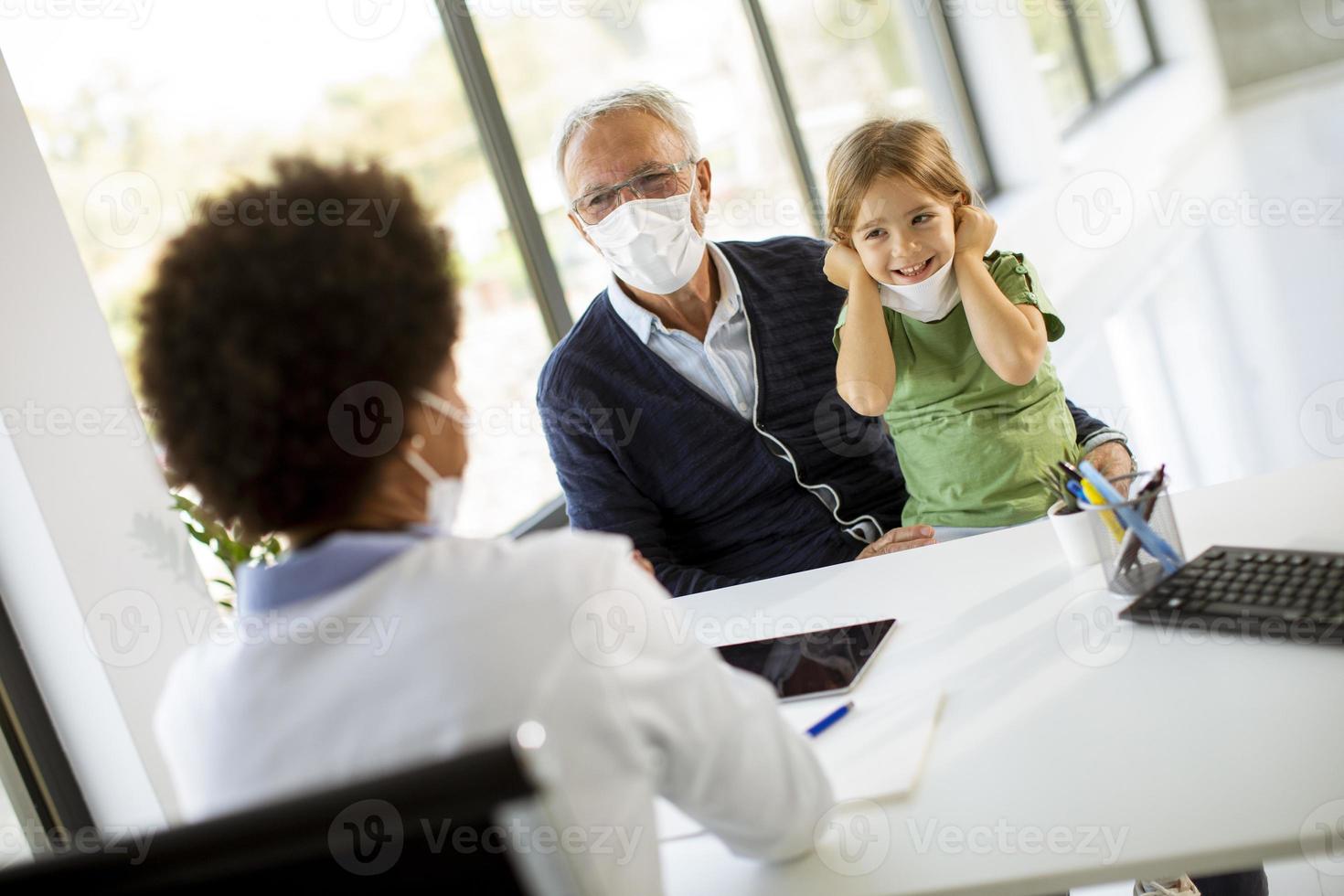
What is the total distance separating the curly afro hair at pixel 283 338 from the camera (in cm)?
86

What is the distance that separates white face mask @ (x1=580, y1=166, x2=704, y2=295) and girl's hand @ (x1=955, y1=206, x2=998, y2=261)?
0.50 m

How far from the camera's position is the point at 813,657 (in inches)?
55.6

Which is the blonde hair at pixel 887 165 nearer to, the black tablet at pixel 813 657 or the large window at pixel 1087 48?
the black tablet at pixel 813 657

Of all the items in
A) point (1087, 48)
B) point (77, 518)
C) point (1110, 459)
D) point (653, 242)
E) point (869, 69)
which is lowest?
point (1110, 459)

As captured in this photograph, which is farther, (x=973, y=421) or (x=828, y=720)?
(x=973, y=421)

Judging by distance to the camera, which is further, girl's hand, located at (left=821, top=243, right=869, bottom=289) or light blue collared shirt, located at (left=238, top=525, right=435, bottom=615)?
girl's hand, located at (left=821, top=243, right=869, bottom=289)

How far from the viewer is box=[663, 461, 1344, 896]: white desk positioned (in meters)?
0.92

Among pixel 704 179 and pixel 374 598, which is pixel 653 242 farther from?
pixel 374 598

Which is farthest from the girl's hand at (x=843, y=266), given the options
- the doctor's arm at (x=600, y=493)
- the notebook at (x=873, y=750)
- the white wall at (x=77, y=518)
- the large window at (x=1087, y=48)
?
the large window at (x=1087, y=48)

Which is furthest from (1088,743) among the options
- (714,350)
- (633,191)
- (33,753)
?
(33,753)

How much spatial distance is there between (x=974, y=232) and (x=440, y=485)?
47.6 inches

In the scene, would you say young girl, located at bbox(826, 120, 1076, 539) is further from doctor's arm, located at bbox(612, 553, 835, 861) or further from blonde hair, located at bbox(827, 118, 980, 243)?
doctor's arm, located at bbox(612, 553, 835, 861)

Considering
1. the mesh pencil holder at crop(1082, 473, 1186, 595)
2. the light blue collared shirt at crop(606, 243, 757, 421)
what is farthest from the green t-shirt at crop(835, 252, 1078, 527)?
the mesh pencil holder at crop(1082, 473, 1186, 595)

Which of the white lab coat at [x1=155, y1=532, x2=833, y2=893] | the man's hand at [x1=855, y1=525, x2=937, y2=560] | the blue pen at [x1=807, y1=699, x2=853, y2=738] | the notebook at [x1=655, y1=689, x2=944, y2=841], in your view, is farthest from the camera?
the man's hand at [x1=855, y1=525, x2=937, y2=560]
